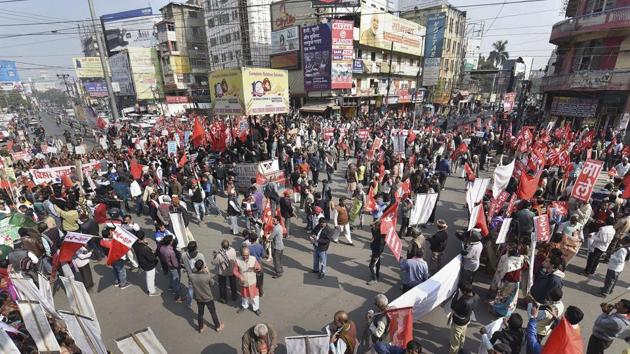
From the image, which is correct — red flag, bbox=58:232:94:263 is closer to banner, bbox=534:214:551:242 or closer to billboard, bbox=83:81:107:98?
banner, bbox=534:214:551:242

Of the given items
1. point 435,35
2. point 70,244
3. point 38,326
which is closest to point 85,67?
point 435,35

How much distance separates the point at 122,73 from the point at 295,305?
60.9 m

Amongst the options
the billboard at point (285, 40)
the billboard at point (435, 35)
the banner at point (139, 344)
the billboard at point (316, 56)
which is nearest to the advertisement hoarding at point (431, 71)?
the billboard at point (435, 35)

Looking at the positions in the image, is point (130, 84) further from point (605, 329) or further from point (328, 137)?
point (605, 329)

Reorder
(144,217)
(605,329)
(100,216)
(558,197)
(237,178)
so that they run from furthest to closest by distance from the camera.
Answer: (237,178) < (144,217) < (558,197) < (100,216) < (605,329)

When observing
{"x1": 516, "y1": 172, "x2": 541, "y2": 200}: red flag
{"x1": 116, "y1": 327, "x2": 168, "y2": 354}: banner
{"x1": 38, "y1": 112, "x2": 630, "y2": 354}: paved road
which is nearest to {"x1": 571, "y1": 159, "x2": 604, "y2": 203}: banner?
{"x1": 516, "y1": 172, "x2": 541, "y2": 200}: red flag

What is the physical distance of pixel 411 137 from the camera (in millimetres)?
16359

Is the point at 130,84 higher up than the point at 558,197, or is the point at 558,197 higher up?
the point at 130,84

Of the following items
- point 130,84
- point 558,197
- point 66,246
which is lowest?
point 558,197

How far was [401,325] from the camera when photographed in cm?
443

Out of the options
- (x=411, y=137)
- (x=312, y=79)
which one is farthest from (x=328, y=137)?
(x=312, y=79)

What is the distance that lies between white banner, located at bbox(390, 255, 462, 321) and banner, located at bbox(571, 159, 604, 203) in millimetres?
4900

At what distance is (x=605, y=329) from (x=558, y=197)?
7.20m

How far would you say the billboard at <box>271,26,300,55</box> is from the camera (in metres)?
34.7
